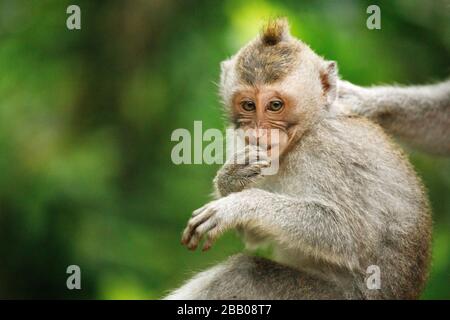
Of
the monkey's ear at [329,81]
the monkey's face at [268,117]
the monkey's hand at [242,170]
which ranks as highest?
the monkey's ear at [329,81]

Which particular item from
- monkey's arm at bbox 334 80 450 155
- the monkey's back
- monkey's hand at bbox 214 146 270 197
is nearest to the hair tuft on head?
the monkey's back

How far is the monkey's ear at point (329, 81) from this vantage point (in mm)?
6113

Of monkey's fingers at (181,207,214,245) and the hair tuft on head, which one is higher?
the hair tuft on head

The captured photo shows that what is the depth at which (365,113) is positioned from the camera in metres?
7.65

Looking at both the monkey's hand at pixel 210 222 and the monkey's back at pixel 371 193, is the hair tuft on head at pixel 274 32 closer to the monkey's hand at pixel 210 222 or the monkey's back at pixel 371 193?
the monkey's back at pixel 371 193

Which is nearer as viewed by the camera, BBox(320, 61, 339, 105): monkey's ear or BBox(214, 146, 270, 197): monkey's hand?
BBox(214, 146, 270, 197): monkey's hand

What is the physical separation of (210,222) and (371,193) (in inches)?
46.2

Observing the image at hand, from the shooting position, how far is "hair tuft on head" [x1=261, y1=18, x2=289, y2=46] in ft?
19.2

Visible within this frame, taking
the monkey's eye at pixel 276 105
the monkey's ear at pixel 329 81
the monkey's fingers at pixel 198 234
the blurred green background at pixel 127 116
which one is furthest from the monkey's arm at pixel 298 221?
the blurred green background at pixel 127 116

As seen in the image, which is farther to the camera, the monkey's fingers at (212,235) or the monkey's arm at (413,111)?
the monkey's arm at (413,111)

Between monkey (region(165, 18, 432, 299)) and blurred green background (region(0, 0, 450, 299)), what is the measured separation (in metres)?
2.90

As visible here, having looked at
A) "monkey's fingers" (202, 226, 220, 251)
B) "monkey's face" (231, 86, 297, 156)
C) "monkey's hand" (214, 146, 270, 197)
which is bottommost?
"monkey's fingers" (202, 226, 220, 251)

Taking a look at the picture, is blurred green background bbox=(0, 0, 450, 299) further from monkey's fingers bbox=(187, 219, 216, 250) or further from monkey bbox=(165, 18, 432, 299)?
monkey's fingers bbox=(187, 219, 216, 250)

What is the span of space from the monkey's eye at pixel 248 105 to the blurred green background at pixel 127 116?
2973 millimetres
